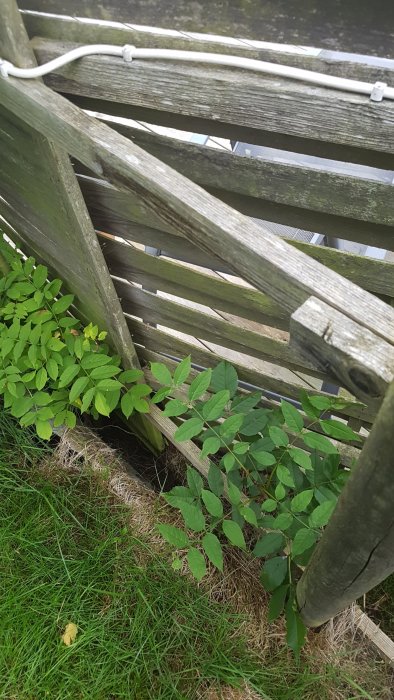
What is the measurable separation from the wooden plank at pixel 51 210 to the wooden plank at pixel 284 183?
1.00 ft

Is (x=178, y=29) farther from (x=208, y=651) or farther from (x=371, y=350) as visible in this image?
(x=208, y=651)

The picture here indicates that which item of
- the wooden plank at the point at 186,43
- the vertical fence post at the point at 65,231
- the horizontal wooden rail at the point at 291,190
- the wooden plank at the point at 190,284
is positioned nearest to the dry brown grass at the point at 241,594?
the vertical fence post at the point at 65,231

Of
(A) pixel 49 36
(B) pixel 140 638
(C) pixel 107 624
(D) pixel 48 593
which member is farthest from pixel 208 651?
(A) pixel 49 36

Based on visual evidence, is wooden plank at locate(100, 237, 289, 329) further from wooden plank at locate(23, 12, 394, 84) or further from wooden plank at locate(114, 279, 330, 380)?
wooden plank at locate(23, 12, 394, 84)

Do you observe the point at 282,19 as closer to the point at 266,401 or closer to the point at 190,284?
the point at 190,284

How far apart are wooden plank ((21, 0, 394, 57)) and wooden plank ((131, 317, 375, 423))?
4.33ft

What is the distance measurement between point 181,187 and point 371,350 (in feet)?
1.93

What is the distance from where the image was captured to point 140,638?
2205 millimetres

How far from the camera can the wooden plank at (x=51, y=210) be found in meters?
1.67

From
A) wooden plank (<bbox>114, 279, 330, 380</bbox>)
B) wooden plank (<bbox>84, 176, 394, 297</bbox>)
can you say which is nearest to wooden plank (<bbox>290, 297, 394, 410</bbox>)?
wooden plank (<bbox>84, 176, 394, 297</bbox>)

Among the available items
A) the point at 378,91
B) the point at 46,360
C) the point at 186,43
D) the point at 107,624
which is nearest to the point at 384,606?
A: the point at 107,624

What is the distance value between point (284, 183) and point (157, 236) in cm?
61

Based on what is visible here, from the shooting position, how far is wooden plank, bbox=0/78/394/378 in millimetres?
935

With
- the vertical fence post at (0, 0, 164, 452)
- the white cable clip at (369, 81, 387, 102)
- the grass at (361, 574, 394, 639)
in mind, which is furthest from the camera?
the grass at (361, 574, 394, 639)
